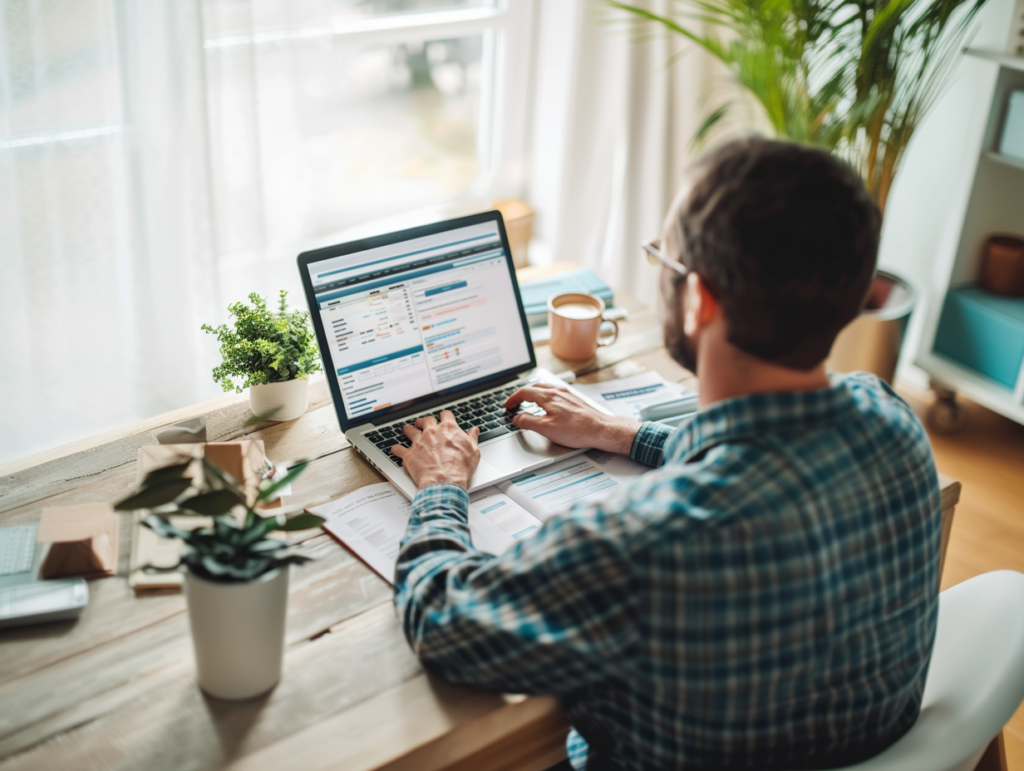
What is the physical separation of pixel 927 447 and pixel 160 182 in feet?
6.02

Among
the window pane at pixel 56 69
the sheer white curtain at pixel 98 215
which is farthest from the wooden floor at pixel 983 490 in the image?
the window pane at pixel 56 69

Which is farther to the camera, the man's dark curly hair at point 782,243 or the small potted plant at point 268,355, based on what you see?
the small potted plant at point 268,355

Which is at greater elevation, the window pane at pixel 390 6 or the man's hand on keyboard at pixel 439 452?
the window pane at pixel 390 6

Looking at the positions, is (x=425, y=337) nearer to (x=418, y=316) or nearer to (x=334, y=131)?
(x=418, y=316)

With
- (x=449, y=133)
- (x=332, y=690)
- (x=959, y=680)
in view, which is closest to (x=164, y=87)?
(x=449, y=133)

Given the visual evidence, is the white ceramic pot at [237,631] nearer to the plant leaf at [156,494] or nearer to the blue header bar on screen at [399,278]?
the plant leaf at [156,494]

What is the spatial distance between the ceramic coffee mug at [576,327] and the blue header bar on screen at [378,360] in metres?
0.31

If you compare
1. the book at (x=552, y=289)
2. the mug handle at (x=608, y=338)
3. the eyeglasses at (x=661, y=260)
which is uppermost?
the eyeglasses at (x=661, y=260)

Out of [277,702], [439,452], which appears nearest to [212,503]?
[277,702]

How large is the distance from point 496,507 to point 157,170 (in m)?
1.39

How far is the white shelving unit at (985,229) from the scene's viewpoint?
94.3 inches

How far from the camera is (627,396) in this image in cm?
152

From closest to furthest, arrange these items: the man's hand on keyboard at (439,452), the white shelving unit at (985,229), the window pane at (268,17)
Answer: the man's hand on keyboard at (439,452), the window pane at (268,17), the white shelving unit at (985,229)

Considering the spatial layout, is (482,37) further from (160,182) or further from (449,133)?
(160,182)
